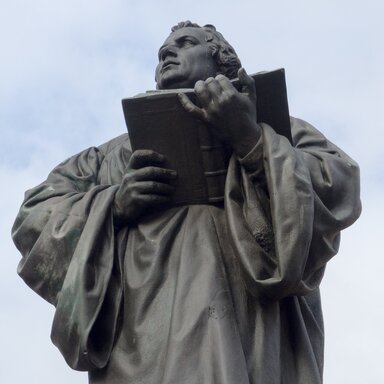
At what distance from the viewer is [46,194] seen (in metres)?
9.59

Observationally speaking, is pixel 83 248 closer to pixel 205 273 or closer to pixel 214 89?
pixel 205 273

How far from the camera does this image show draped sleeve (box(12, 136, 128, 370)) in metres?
8.77

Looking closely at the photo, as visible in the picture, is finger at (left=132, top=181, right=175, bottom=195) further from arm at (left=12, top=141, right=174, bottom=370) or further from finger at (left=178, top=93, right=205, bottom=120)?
finger at (left=178, top=93, right=205, bottom=120)

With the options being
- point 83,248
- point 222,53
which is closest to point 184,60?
point 222,53

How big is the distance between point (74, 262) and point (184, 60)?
5.85ft

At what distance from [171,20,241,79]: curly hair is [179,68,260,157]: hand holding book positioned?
1.15 m

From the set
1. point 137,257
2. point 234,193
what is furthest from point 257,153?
point 137,257

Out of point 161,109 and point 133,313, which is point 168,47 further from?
point 133,313

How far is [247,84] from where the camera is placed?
893cm

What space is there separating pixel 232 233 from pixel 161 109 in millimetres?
851

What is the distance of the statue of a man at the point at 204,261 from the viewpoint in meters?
8.61

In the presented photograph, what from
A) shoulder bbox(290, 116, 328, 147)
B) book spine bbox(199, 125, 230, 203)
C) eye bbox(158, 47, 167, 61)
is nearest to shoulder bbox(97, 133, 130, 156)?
eye bbox(158, 47, 167, 61)

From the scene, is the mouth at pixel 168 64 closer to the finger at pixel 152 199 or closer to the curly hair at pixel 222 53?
the curly hair at pixel 222 53

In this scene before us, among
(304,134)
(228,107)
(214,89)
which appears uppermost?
(214,89)
